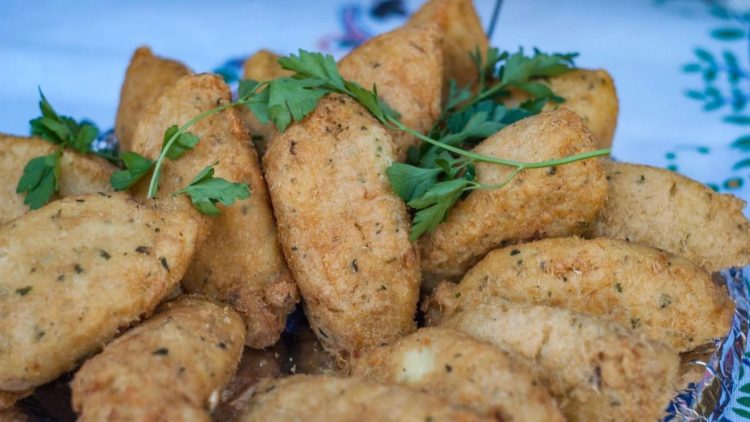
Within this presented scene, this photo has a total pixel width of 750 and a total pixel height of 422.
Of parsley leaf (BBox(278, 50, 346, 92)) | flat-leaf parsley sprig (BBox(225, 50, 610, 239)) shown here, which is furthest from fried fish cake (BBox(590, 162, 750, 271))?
parsley leaf (BBox(278, 50, 346, 92))

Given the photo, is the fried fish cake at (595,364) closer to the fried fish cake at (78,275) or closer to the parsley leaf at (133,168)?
the fried fish cake at (78,275)

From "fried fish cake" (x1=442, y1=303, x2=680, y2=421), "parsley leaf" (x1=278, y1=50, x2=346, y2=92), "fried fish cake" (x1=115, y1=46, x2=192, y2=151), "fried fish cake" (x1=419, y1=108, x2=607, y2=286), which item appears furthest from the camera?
"fried fish cake" (x1=115, y1=46, x2=192, y2=151)

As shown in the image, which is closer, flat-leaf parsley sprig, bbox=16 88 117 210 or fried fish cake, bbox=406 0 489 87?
flat-leaf parsley sprig, bbox=16 88 117 210

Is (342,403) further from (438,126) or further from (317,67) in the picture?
(438,126)

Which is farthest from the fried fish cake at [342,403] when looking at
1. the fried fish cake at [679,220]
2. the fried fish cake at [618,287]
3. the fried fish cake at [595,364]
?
the fried fish cake at [679,220]

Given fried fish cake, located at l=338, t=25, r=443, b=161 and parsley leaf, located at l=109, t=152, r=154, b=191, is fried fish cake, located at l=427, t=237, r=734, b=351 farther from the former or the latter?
parsley leaf, located at l=109, t=152, r=154, b=191

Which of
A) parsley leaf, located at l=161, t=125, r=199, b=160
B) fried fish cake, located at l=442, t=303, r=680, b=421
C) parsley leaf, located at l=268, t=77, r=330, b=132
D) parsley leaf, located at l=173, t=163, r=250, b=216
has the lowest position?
fried fish cake, located at l=442, t=303, r=680, b=421

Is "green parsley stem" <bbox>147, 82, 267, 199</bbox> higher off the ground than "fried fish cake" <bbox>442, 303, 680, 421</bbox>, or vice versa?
"green parsley stem" <bbox>147, 82, 267, 199</bbox>

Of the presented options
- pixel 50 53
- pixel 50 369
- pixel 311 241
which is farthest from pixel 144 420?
pixel 50 53
